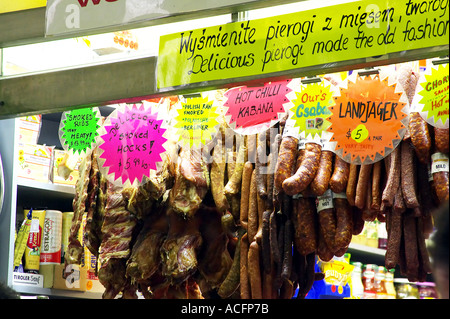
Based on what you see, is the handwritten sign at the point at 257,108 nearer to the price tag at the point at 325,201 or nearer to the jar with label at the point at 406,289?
the price tag at the point at 325,201

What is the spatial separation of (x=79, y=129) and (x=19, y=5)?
86 centimetres

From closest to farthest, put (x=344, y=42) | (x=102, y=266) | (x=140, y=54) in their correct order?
(x=344, y=42) < (x=140, y=54) < (x=102, y=266)

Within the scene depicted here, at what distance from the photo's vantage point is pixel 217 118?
421 cm

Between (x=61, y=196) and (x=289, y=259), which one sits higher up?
(x=61, y=196)

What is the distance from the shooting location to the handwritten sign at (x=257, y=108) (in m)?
3.94

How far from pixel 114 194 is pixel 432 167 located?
2034 millimetres

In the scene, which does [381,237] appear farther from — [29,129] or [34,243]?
[29,129]

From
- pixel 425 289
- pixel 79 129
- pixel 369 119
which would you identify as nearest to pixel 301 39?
pixel 369 119

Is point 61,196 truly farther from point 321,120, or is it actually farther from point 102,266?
point 321,120

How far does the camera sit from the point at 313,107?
3.86 metres

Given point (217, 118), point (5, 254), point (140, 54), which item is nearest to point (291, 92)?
point (217, 118)

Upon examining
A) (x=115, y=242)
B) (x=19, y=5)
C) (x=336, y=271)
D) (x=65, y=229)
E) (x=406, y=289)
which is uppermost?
(x=19, y=5)

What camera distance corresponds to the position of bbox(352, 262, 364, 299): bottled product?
664cm

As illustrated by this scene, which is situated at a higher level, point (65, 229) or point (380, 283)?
point (65, 229)
